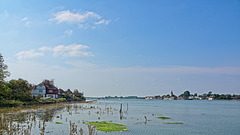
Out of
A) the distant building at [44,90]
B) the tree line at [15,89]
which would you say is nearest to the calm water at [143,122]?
the tree line at [15,89]

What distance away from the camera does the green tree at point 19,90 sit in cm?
6562

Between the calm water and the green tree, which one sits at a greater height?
the green tree

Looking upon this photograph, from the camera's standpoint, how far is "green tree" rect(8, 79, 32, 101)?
215 ft

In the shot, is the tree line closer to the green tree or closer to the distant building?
the green tree

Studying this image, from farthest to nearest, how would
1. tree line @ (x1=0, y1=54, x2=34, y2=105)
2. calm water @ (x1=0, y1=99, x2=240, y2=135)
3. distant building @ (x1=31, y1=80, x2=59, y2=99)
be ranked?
distant building @ (x1=31, y1=80, x2=59, y2=99), tree line @ (x1=0, y1=54, x2=34, y2=105), calm water @ (x1=0, y1=99, x2=240, y2=135)

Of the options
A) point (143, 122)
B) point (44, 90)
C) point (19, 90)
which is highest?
A: point (19, 90)

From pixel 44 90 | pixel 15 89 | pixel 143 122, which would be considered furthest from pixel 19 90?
pixel 143 122

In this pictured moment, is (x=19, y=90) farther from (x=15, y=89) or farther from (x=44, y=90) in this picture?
(x=44, y=90)

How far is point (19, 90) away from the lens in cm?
6712

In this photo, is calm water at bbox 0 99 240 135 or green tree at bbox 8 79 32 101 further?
green tree at bbox 8 79 32 101

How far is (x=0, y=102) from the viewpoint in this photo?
5406 cm

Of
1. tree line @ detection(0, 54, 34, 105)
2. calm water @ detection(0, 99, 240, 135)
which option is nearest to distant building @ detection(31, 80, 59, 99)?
tree line @ detection(0, 54, 34, 105)

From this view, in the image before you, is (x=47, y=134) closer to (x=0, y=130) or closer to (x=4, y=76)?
(x=0, y=130)

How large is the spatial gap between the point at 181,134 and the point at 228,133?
8.24m
